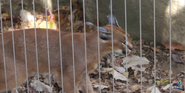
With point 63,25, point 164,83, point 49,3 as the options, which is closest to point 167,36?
point 164,83

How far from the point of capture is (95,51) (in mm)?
4105

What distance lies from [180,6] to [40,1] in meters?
2.74

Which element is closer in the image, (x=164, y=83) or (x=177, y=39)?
(x=164, y=83)

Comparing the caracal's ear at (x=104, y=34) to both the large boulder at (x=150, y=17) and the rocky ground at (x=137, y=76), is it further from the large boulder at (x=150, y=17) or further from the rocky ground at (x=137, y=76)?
the large boulder at (x=150, y=17)

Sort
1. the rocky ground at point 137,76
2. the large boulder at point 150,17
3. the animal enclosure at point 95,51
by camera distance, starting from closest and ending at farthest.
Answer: the animal enclosure at point 95,51, the rocky ground at point 137,76, the large boulder at point 150,17

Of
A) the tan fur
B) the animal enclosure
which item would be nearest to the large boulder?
the animal enclosure

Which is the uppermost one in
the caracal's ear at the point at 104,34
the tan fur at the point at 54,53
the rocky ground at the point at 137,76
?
the caracal's ear at the point at 104,34

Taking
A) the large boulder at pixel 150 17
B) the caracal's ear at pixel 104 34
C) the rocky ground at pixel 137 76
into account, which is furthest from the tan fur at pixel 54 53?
the large boulder at pixel 150 17

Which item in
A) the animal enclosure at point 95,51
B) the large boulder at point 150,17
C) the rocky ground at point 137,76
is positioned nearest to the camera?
the animal enclosure at point 95,51

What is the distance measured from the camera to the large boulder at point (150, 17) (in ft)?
16.9

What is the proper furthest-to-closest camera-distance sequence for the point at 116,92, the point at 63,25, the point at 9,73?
the point at 63,25 < the point at 116,92 < the point at 9,73

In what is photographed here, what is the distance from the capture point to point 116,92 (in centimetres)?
446

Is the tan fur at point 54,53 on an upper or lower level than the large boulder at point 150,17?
lower

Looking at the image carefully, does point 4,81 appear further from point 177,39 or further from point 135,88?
point 177,39
